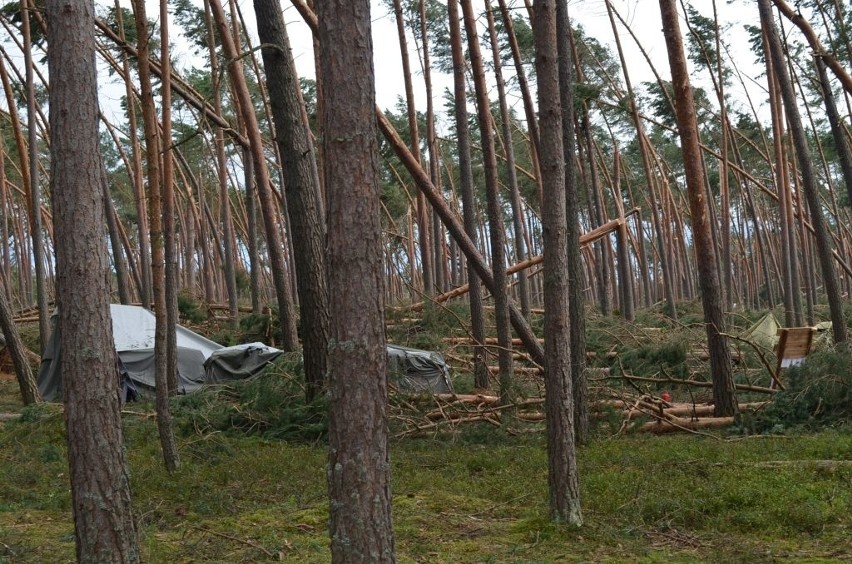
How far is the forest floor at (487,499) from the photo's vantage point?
617 cm

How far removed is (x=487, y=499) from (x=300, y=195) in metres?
4.99

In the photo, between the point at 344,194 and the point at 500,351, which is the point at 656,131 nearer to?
the point at 500,351

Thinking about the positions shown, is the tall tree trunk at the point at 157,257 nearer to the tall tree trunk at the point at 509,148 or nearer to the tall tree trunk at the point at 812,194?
the tall tree trunk at the point at 509,148

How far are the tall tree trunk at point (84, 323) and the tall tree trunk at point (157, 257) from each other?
3.38 metres

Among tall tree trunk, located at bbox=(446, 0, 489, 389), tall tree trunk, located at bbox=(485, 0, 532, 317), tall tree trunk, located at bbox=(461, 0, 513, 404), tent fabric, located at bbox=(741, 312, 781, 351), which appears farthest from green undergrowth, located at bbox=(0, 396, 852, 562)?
tent fabric, located at bbox=(741, 312, 781, 351)

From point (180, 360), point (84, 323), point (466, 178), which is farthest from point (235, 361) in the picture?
point (84, 323)

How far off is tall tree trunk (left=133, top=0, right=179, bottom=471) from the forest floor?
1.54ft

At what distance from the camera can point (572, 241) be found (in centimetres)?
936

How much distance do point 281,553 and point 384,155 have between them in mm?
23290

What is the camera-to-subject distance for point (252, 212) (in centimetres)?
1958

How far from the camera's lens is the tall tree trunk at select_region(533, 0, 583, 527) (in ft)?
21.4

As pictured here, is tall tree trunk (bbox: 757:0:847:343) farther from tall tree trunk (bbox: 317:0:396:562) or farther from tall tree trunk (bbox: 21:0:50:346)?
tall tree trunk (bbox: 21:0:50:346)

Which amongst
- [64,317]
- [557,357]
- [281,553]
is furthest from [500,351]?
[64,317]

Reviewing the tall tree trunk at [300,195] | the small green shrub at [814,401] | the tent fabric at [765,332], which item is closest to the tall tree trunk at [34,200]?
the tall tree trunk at [300,195]
